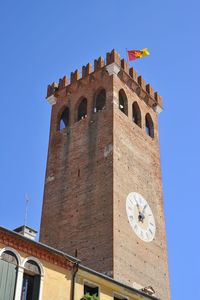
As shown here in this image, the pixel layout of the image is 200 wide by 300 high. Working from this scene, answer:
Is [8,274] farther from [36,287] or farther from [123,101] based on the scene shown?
[123,101]

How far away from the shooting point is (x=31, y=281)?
45.5 feet

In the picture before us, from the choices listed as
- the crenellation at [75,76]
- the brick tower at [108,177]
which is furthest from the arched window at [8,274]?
the crenellation at [75,76]

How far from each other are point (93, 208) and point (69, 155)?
11.8ft

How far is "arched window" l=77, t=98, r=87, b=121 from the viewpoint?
2814 centimetres

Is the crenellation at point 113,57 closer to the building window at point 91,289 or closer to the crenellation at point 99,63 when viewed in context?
the crenellation at point 99,63

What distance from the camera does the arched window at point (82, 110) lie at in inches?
1108

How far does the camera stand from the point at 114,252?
22.2 m

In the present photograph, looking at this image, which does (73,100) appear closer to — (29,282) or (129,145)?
(129,145)

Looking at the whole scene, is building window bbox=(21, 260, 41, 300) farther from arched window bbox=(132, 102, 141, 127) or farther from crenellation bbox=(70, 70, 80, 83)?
crenellation bbox=(70, 70, 80, 83)

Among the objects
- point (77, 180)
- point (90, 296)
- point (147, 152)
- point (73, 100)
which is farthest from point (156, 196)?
point (90, 296)

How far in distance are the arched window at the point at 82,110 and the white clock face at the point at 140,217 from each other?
5.11 m

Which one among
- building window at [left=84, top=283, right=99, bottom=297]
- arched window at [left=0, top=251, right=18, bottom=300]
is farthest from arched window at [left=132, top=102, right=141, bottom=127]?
arched window at [left=0, top=251, right=18, bottom=300]

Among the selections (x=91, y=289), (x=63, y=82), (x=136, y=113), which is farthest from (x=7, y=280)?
(x=63, y=82)

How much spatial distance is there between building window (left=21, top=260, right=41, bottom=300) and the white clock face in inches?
410
